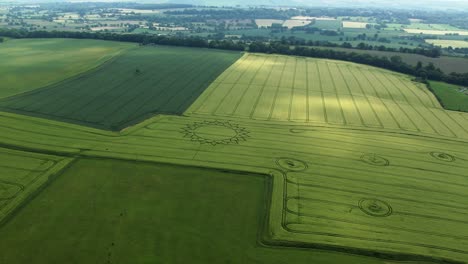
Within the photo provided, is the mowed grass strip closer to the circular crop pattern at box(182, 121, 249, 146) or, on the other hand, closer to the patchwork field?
the patchwork field

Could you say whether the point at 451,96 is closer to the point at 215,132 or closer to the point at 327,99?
the point at 327,99

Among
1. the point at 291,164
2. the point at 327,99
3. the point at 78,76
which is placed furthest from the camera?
the point at 78,76

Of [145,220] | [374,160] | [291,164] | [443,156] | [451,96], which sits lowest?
[443,156]

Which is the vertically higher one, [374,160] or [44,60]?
[44,60]

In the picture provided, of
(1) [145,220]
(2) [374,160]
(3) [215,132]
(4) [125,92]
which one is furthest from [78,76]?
(2) [374,160]

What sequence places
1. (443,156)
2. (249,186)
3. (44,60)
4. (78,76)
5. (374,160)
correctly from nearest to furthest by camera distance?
1. (249,186)
2. (374,160)
3. (443,156)
4. (78,76)
5. (44,60)

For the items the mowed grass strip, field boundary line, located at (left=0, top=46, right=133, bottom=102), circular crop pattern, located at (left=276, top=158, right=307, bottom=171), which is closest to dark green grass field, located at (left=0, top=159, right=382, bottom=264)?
circular crop pattern, located at (left=276, top=158, right=307, bottom=171)
